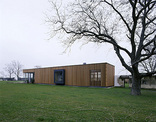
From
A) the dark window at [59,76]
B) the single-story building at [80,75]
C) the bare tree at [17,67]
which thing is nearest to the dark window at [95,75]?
the single-story building at [80,75]

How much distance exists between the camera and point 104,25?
10.6m

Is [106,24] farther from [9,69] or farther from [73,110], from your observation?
[9,69]

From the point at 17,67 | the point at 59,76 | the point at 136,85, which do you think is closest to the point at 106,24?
the point at 136,85

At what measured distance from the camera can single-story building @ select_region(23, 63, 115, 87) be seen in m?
16.2

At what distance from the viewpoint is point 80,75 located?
1792 cm

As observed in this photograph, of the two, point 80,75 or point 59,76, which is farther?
point 59,76

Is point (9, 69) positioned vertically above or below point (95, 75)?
above

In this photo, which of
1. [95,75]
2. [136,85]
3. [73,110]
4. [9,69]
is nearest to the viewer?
[73,110]

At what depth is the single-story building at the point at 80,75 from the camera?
53.1 feet

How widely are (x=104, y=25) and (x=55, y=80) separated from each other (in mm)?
13618

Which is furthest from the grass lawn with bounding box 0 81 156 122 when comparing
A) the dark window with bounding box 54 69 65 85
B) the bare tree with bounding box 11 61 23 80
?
the bare tree with bounding box 11 61 23 80

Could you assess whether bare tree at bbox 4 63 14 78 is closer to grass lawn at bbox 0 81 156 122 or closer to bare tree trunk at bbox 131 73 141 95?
grass lawn at bbox 0 81 156 122

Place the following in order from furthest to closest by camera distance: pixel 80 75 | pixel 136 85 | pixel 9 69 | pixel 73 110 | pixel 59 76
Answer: pixel 9 69 → pixel 59 76 → pixel 80 75 → pixel 136 85 → pixel 73 110

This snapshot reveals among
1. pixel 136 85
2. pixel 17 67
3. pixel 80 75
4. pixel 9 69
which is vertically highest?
pixel 17 67
